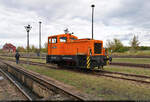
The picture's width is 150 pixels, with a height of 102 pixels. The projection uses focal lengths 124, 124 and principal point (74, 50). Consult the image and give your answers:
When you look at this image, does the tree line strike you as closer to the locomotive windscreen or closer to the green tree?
the green tree

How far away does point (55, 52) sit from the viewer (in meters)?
13.0

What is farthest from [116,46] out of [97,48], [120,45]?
[97,48]

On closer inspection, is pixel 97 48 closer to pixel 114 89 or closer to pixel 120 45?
pixel 114 89

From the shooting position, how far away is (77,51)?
422 inches

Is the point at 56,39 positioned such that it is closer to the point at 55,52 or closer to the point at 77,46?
the point at 55,52

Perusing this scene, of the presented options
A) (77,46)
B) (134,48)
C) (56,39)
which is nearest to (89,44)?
(77,46)

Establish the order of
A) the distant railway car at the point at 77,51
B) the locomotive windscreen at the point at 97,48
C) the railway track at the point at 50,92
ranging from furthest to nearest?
1. the locomotive windscreen at the point at 97,48
2. the distant railway car at the point at 77,51
3. the railway track at the point at 50,92

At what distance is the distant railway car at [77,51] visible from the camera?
10.1 meters

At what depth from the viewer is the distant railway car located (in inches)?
396

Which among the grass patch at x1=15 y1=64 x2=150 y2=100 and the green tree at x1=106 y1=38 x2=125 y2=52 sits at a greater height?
the green tree at x1=106 y1=38 x2=125 y2=52

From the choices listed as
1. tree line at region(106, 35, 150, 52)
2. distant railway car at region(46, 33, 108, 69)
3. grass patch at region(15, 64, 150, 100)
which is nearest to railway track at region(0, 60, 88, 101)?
grass patch at region(15, 64, 150, 100)

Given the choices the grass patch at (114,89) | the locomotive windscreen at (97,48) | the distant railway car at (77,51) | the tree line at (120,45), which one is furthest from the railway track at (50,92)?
the tree line at (120,45)

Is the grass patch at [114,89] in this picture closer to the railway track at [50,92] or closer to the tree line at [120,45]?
the railway track at [50,92]

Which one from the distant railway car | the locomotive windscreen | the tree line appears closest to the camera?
the distant railway car
